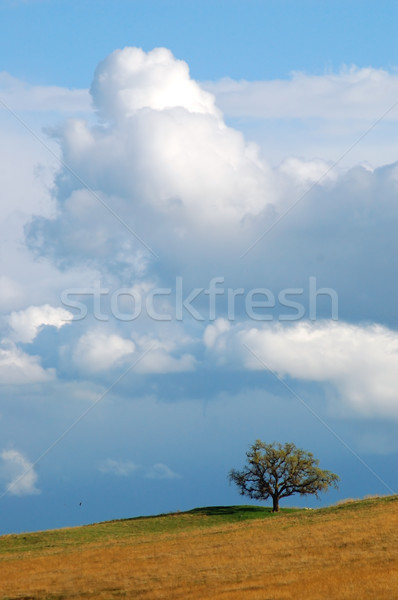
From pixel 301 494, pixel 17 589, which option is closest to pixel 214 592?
pixel 17 589

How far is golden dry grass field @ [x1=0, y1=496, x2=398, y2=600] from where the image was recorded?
3250 centimetres

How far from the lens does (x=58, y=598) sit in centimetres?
3466

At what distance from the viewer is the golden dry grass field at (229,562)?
32.5 metres

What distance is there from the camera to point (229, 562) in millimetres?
39906

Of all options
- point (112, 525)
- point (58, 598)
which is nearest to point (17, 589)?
point (58, 598)

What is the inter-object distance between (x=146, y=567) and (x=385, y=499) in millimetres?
32610

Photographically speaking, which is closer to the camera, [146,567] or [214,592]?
[214,592]

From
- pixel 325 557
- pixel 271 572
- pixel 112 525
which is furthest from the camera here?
pixel 112 525

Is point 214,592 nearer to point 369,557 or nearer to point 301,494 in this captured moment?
point 369,557

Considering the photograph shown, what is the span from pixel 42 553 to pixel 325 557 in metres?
23.9

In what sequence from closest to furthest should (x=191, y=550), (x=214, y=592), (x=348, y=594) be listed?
1. (x=348, y=594)
2. (x=214, y=592)
3. (x=191, y=550)

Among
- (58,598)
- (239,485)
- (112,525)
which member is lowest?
(58,598)

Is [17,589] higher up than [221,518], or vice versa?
[221,518]

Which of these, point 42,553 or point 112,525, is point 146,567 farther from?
point 112,525
